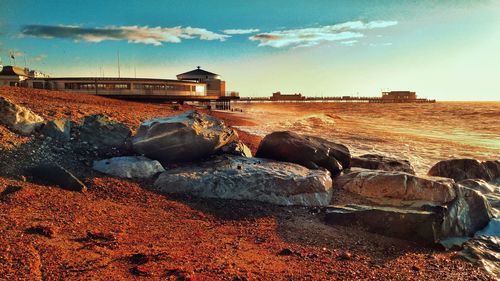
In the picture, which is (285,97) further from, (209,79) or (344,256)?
(344,256)

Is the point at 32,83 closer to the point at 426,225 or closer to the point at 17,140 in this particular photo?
the point at 17,140

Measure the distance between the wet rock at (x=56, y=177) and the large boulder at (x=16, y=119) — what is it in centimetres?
211

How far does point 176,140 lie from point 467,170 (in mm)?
9365

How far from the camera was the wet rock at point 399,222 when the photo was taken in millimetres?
6457

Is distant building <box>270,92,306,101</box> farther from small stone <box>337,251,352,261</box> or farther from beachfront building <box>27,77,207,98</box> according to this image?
small stone <box>337,251,352,261</box>

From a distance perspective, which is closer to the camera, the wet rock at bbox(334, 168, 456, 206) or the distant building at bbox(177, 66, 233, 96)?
the wet rock at bbox(334, 168, 456, 206)

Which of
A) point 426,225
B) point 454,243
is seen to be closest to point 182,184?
point 426,225

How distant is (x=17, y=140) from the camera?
8.44 meters

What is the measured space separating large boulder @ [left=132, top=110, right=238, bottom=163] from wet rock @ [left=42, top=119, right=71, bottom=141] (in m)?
1.71

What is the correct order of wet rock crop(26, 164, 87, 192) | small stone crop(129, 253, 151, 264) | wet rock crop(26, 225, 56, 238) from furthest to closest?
1. wet rock crop(26, 164, 87, 192)
2. wet rock crop(26, 225, 56, 238)
3. small stone crop(129, 253, 151, 264)

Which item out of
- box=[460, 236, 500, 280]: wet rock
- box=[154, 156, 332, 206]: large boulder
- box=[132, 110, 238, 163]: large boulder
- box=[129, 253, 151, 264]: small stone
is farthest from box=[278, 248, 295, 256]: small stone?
box=[132, 110, 238, 163]: large boulder

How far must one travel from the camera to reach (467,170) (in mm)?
11875

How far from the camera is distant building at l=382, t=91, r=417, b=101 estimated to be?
605ft

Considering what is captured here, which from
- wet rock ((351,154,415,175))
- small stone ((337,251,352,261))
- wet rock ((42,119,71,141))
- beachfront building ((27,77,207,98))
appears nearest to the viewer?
small stone ((337,251,352,261))
